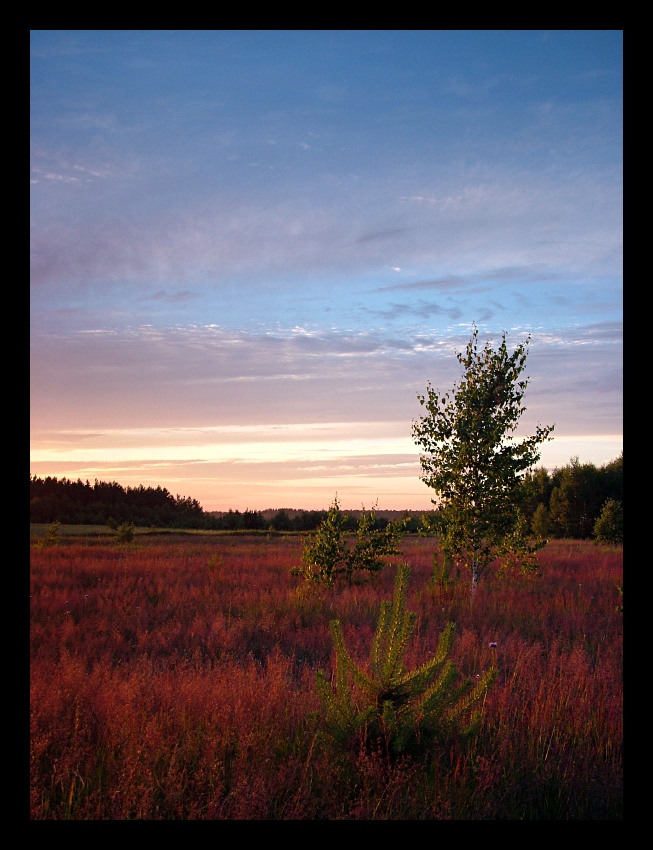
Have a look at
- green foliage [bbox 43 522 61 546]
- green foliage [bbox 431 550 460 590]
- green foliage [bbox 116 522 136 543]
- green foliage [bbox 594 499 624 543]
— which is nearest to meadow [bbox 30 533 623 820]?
green foliage [bbox 431 550 460 590]

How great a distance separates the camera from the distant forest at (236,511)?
146 feet

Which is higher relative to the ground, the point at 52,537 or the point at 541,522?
the point at 52,537

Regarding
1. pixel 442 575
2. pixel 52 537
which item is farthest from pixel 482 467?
pixel 52 537

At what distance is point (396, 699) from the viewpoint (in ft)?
14.6

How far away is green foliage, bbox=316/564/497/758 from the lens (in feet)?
14.0

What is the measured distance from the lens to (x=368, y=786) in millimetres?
3824

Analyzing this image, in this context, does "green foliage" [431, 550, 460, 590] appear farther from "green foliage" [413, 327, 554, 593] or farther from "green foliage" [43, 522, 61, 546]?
"green foliage" [43, 522, 61, 546]

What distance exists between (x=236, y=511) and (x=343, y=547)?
41078 millimetres

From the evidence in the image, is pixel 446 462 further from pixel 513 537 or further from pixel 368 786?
pixel 368 786

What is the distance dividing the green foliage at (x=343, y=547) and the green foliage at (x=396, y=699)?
392 inches

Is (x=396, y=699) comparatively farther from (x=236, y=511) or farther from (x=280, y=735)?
(x=236, y=511)
